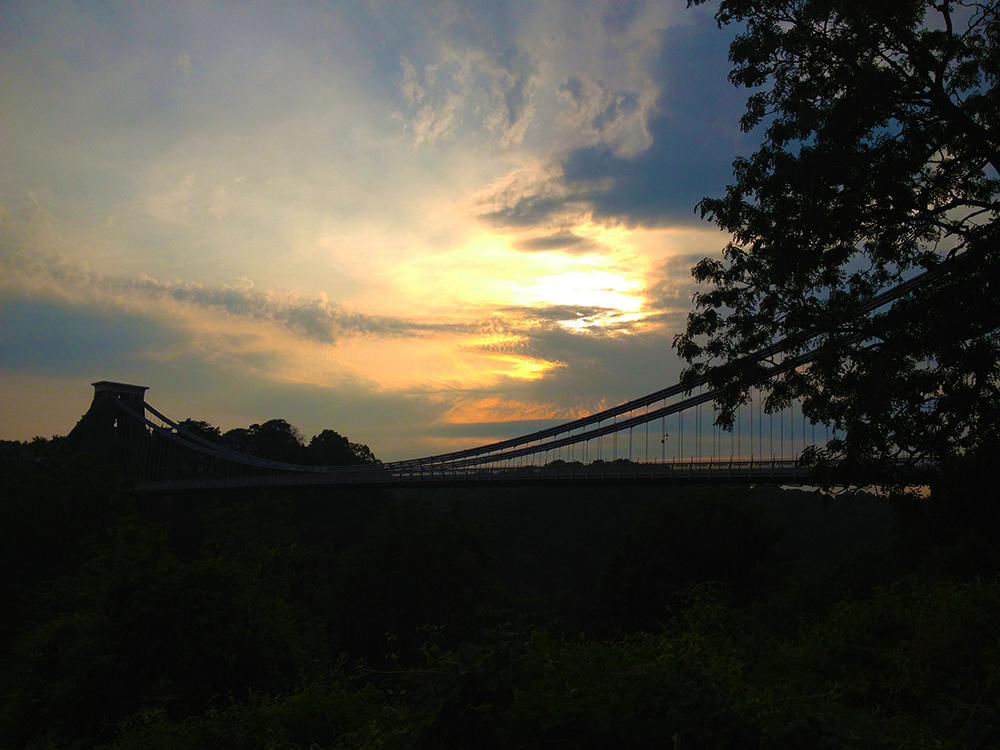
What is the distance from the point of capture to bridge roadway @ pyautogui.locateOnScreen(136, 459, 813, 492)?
2227 cm

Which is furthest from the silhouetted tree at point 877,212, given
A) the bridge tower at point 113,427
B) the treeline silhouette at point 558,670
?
the bridge tower at point 113,427

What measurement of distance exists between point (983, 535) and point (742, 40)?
7.79 m

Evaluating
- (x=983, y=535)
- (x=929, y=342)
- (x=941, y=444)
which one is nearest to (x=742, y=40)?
(x=929, y=342)

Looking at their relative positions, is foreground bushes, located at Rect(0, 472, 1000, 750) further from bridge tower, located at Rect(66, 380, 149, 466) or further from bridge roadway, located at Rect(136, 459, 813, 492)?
bridge tower, located at Rect(66, 380, 149, 466)

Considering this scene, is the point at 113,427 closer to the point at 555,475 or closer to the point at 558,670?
the point at 555,475

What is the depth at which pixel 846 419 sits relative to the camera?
30.2 feet

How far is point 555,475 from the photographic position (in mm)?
29312

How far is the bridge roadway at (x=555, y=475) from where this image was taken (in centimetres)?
2227

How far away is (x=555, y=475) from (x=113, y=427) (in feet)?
135

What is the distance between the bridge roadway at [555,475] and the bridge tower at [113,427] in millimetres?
6955

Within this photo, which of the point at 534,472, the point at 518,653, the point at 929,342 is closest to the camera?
the point at 518,653

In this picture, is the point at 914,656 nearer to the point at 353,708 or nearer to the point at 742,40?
A: the point at 353,708

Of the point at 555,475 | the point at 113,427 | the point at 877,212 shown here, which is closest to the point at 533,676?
the point at 877,212

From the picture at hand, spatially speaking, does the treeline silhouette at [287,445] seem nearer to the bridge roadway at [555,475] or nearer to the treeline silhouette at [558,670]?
the bridge roadway at [555,475]
